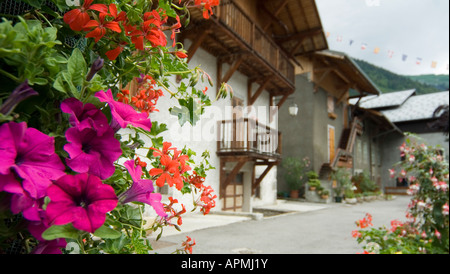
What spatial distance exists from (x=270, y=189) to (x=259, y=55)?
6.09 m

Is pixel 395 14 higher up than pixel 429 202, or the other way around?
pixel 395 14

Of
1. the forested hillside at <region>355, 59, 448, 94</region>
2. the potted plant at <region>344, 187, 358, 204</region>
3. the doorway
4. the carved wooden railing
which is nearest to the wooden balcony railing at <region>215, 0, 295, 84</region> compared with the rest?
the doorway

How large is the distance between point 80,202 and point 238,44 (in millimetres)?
8195

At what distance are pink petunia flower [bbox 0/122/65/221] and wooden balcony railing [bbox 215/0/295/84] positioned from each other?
721 centimetres

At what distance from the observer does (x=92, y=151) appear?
18.4 inches

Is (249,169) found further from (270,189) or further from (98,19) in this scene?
(98,19)

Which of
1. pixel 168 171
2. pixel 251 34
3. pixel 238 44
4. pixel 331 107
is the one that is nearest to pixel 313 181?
pixel 331 107

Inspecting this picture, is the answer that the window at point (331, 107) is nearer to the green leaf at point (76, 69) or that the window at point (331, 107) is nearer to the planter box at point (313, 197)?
the planter box at point (313, 197)

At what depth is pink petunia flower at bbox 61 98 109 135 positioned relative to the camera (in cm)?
46

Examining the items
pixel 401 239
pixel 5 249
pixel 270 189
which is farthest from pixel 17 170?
pixel 270 189

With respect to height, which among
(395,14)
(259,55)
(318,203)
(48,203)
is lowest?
(318,203)

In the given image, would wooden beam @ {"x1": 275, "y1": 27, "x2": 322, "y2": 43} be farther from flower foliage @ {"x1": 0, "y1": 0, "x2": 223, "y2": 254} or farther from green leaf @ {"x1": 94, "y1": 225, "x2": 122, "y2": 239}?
green leaf @ {"x1": 94, "y1": 225, "x2": 122, "y2": 239}

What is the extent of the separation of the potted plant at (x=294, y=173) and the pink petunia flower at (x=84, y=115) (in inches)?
668

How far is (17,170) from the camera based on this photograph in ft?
1.23
